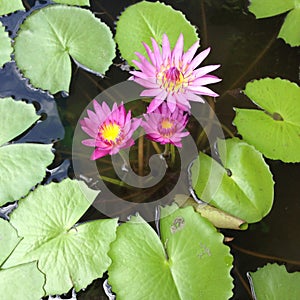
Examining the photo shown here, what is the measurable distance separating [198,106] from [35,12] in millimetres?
866

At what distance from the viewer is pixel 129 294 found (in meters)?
1.49

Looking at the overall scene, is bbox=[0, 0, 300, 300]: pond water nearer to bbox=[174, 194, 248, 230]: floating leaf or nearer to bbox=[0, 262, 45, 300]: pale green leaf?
bbox=[174, 194, 248, 230]: floating leaf

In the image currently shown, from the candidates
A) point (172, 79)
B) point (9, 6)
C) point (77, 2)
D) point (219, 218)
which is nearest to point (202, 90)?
point (172, 79)

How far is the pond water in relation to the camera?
176 centimetres

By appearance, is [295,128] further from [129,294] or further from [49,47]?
[49,47]

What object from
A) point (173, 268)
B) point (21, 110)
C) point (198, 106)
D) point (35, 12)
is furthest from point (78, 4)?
point (173, 268)

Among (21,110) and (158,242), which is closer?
(158,242)

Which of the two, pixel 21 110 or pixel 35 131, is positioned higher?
pixel 21 110

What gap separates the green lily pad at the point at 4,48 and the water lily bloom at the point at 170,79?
0.72 m

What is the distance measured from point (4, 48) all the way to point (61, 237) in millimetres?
894

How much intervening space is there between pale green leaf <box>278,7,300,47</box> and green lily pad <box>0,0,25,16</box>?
1.27 m

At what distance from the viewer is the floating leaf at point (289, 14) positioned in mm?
2184

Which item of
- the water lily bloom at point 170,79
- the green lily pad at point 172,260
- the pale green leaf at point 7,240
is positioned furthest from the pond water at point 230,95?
the water lily bloom at point 170,79

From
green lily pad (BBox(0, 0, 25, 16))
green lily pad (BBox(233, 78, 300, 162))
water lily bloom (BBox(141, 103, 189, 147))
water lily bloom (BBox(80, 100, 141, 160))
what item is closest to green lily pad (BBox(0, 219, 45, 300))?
water lily bloom (BBox(80, 100, 141, 160))
